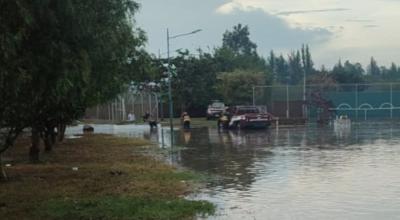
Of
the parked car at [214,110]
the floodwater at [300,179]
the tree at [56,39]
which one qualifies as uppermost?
the tree at [56,39]

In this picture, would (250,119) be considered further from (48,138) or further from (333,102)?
(48,138)

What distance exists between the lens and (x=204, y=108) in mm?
75438

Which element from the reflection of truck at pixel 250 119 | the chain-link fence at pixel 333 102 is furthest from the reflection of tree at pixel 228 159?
the chain-link fence at pixel 333 102

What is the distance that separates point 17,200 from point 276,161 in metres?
9.92

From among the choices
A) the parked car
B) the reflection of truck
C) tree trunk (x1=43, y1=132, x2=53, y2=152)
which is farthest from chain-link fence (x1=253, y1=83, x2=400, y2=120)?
tree trunk (x1=43, y1=132, x2=53, y2=152)

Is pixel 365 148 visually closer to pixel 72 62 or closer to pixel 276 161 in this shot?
pixel 276 161

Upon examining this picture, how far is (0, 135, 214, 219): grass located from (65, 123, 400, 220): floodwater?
0.81 m

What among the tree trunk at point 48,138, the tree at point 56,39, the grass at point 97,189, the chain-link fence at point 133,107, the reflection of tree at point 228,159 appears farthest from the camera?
the chain-link fence at point 133,107

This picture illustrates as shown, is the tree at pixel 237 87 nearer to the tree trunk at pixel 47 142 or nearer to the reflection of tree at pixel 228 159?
the reflection of tree at pixel 228 159

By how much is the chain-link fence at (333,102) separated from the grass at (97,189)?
119 ft

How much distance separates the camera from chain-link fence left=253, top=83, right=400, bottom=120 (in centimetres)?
6034

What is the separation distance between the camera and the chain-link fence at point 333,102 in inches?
2376

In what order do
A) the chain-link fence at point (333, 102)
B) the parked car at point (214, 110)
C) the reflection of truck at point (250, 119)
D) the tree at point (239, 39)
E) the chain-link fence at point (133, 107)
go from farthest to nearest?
1. the tree at point (239, 39)
2. the parked car at point (214, 110)
3. the chain-link fence at point (133, 107)
4. the chain-link fence at point (333, 102)
5. the reflection of truck at point (250, 119)

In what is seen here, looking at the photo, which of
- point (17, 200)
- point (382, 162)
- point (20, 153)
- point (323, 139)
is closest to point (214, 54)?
point (323, 139)
